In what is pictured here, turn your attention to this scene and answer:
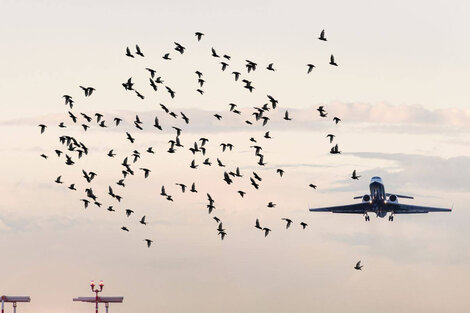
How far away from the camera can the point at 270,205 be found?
130000 millimetres

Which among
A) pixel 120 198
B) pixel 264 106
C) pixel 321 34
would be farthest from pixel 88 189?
pixel 321 34

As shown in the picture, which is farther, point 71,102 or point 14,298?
point 14,298

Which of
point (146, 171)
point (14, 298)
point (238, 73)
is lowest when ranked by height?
point (14, 298)

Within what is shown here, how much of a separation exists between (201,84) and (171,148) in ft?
41.6

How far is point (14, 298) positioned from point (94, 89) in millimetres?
70742

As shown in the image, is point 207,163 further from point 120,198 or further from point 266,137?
point 120,198

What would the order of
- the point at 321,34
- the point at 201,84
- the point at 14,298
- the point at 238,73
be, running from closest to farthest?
the point at 321,34
the point at 201,84
the point at 238,73
the point at 14,298

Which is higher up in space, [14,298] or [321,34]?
[321,34]

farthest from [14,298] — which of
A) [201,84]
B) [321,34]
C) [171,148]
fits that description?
[321,34]

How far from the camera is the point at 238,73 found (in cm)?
12350

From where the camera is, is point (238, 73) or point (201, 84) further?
point (238, 73)

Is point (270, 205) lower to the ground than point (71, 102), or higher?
lower

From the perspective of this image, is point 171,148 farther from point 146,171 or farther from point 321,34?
point 321,34

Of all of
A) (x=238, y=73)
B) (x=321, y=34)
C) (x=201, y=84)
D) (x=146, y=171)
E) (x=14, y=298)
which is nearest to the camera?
(x=321, y=34)
